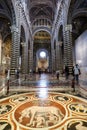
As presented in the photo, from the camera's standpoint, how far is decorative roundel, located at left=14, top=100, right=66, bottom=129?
6.46ft

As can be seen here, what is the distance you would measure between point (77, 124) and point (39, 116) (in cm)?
80

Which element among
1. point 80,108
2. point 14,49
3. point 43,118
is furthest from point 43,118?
point 14,49

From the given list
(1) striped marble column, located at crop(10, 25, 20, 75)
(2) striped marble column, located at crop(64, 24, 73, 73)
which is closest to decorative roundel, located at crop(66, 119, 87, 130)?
(2) striped marble column, located at crop(64, 24, 73, 73)

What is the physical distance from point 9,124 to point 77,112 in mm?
1539

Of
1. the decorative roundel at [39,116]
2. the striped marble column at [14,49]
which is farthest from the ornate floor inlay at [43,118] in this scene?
the striped marble column at [14,49]

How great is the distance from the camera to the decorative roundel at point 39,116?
1970mm

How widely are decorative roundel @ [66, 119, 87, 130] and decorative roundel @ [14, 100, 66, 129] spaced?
0.20 metres

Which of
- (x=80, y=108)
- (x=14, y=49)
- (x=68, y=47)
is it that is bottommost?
(x=80, y=108)

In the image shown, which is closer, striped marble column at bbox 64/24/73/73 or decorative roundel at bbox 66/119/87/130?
decorative roundel at bbox 66/119/87/130

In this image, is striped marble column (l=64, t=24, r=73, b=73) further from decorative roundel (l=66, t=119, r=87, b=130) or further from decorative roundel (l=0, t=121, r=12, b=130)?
decorative roundel (l=0, t=121, r=12, b=130)

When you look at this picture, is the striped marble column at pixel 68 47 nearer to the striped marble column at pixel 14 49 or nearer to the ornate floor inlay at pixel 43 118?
the striped marble column at pixel 14 49

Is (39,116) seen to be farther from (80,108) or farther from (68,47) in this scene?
(68,47)

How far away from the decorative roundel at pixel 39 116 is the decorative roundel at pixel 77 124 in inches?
7.7

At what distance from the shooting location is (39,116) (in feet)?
7.40
